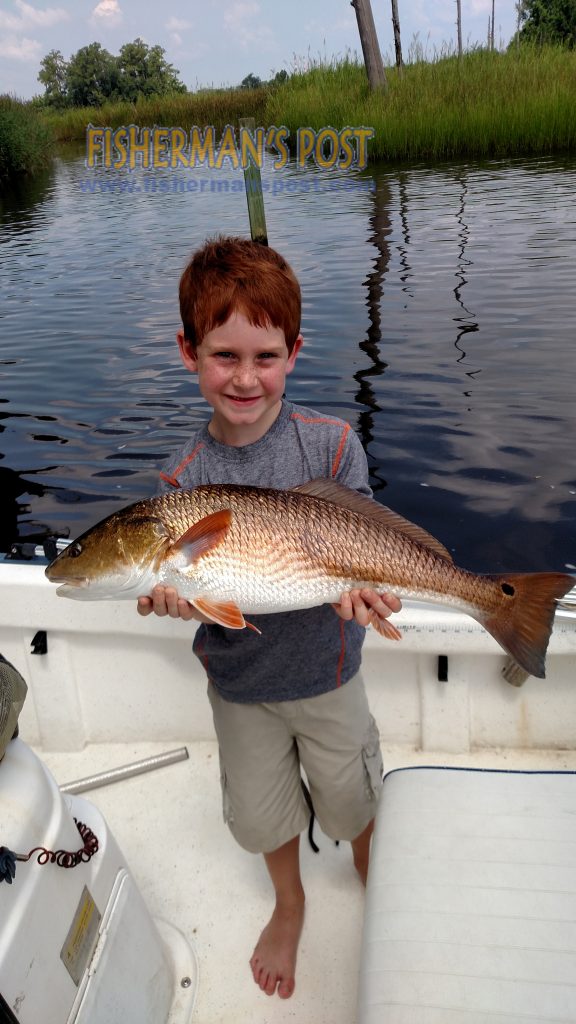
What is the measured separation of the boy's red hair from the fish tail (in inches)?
37.0

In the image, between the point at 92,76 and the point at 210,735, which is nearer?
the point at 210,735

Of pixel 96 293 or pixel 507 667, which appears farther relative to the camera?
pixel 96 293

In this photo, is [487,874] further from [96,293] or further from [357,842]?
[96,293]

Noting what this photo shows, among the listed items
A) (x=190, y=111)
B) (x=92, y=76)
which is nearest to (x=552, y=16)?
(x=190, y=111)

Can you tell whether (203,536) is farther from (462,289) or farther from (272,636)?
(462,289)

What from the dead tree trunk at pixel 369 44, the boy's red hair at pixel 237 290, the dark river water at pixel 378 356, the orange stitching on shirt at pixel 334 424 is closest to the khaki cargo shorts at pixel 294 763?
the orange stitching on shirt at pixel 334 424

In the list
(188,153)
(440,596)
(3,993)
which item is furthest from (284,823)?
(188,153)

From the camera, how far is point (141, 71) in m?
86.7

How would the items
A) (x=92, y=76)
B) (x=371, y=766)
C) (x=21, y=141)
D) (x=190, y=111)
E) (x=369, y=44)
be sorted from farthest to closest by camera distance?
1. (x=92, y=76)
2. (x=190, y=111)
3. (x=21, y=141)
4. (x=369, y=44)
5. (x=371, y=766)

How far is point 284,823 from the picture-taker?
2283mm

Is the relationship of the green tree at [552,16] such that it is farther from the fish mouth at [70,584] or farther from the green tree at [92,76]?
the fish mouth at [70,584]

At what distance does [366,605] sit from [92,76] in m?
101

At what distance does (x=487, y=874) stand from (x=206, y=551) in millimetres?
1059

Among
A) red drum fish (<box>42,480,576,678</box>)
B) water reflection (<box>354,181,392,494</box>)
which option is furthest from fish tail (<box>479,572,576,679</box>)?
water reflection (<box>354,181,392,494</box>)
